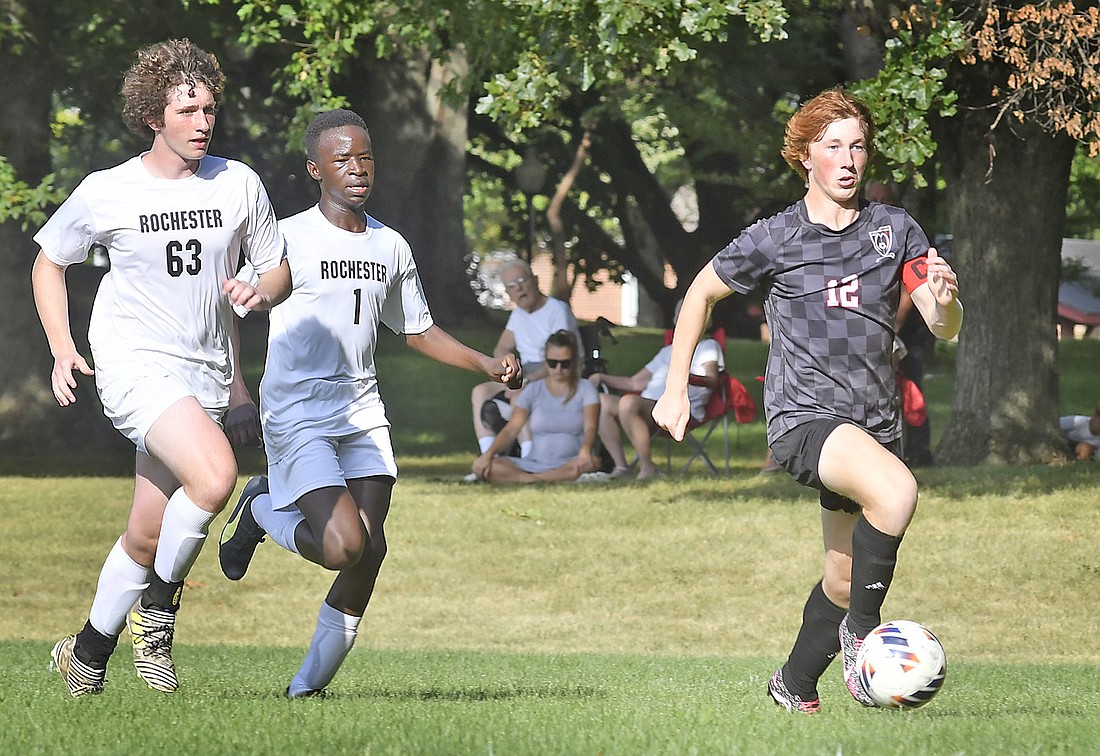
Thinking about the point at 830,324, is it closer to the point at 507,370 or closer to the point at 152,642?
the point at 507,370

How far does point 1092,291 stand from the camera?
151 feet

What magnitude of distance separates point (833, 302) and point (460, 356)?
1.66 meters

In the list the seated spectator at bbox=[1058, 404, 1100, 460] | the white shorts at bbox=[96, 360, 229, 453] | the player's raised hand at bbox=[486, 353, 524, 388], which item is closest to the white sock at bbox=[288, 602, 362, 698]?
the white shorts at bbox=[96, 360, 229, 453]

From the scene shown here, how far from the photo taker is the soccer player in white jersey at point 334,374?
21.4ft

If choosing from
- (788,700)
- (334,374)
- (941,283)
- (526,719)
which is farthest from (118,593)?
(941,283)

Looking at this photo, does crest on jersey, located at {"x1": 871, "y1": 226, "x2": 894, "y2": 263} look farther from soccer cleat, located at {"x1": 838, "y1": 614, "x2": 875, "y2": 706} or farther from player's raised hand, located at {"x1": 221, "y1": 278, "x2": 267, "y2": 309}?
player's raised hand, located at {"x1": 221, "y1": 278, "x2": 267, "y2": 309}

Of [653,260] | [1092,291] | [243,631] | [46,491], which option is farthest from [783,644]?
[1092,291]

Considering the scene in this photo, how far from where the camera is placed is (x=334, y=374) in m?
6.59

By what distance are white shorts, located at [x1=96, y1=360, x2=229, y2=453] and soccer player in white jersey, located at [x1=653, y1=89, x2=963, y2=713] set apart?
1.82m

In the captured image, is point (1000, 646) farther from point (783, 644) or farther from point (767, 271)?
point (767, 271)

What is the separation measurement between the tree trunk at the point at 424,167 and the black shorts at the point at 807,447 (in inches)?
783

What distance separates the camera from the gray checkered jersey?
600 cm

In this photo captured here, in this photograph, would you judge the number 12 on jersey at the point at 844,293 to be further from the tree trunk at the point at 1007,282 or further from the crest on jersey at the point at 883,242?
the tree trunk at the point at 1007,282

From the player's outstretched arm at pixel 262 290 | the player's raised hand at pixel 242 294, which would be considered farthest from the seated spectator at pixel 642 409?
the player's raised hand at pixel 242 294
